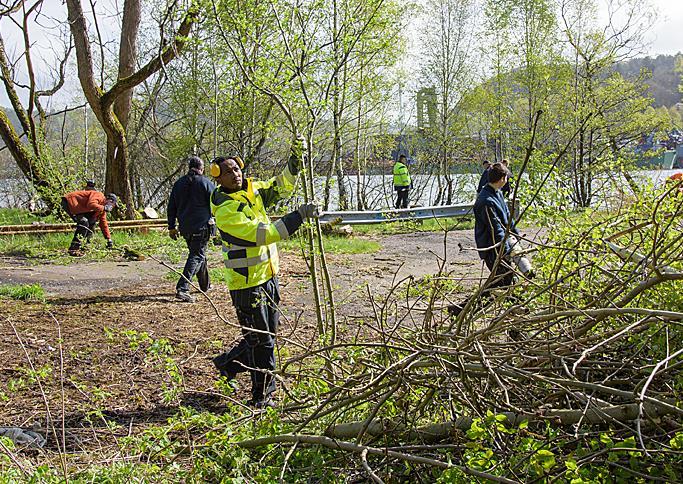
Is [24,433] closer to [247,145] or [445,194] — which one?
[247,145]

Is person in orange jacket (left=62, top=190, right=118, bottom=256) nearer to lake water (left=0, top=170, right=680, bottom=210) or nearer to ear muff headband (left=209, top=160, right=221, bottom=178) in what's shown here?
ear muff headband (left=209, top=160, right=221, bottom=178)

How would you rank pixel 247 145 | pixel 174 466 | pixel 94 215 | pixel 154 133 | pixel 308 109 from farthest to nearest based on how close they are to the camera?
pixel 154 133 < pixel 247 145 < pixel 94 215 < pixel 308 109 < pixel 174 466

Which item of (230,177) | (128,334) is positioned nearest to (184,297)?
(230,177)

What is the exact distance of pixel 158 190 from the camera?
2633cm

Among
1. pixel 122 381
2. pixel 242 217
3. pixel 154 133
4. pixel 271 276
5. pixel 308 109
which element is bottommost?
pixel 122 381

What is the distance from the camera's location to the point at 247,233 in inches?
195

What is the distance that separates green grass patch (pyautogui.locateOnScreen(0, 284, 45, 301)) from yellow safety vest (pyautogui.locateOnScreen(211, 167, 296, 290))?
4998 millimetres

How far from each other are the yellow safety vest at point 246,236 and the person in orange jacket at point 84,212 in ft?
25.7

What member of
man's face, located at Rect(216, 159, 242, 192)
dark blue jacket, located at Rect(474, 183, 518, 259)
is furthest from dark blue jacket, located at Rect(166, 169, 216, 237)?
dark blue jacket, located at Rect(474, 183, 518, 259)

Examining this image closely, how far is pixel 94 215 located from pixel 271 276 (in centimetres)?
845

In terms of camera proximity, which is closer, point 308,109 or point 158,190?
point 308,109

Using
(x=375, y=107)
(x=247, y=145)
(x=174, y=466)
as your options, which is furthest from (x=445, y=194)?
(x=174, y=466)

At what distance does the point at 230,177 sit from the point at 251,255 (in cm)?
63

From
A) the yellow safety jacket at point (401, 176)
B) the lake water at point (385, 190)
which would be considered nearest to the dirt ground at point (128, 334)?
the yellow safety jacket at point (401, 176)
